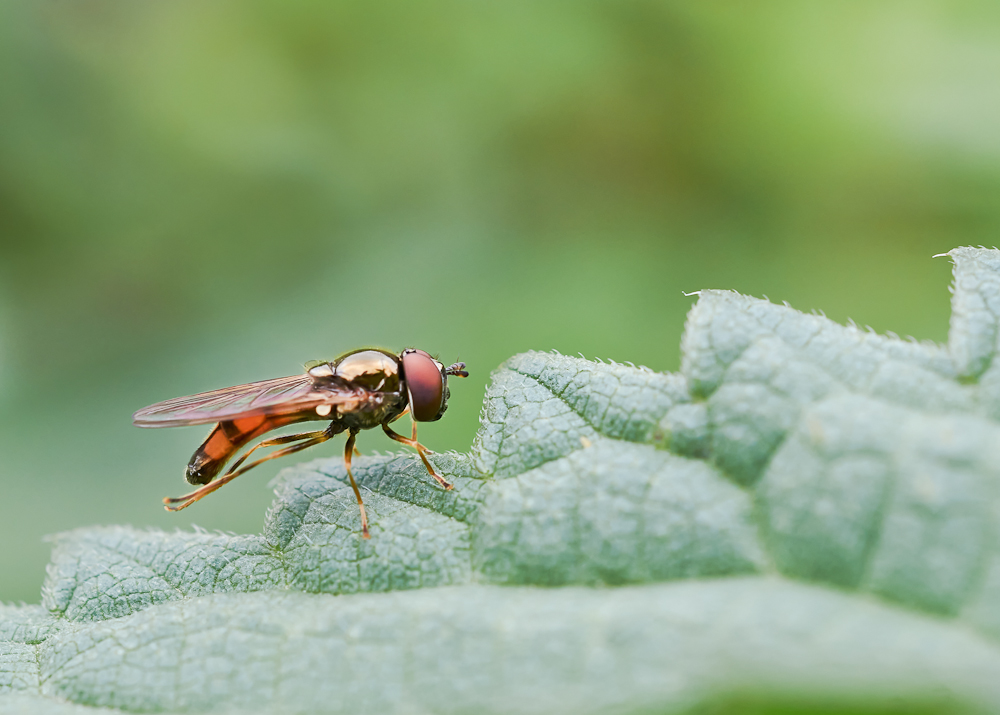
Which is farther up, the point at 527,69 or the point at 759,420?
the point at 527,69

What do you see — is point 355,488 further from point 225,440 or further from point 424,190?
point 424,190

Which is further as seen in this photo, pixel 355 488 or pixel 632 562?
pixel 355 488

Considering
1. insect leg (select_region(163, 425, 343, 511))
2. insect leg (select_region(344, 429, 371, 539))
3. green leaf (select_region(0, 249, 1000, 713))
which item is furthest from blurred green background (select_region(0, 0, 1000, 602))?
green leaf (select_region(0, 249, 1000, 713))

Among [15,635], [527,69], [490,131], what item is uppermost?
[527,69]

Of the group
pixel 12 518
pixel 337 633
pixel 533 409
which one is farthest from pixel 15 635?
pixel 12 518

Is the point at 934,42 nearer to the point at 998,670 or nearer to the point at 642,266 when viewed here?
the point at 642,266

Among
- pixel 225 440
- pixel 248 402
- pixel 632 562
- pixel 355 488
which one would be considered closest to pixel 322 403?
pixel 248 402
